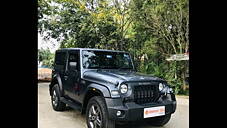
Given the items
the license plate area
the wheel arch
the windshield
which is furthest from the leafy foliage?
the wheel arch

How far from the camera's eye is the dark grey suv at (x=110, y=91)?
2898mm

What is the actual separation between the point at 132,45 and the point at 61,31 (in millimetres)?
4136

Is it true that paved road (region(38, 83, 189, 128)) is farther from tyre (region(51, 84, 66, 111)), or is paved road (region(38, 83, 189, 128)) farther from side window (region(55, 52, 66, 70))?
side window (region(55, 52, 66, 70))

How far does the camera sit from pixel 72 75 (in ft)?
13.0

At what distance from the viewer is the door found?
3777 mm

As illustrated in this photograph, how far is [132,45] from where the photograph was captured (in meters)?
9.48

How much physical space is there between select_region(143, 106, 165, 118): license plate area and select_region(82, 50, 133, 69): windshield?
4.40 feet

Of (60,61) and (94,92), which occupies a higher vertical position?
(60,61)

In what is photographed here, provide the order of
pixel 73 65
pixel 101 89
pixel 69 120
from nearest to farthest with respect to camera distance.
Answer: pixel 101 89, pixel 73 65, pixel 69 120

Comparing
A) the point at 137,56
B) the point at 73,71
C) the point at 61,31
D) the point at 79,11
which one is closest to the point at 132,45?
the point at 137,56

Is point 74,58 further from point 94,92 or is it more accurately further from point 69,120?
point 69,120

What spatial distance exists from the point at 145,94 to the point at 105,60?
49.1 inches

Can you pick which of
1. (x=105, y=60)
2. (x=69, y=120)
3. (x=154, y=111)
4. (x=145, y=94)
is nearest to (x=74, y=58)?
(x=105, y=60)
